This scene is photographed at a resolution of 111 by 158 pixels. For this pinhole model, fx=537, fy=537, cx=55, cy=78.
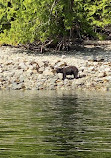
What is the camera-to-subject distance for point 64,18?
106ft

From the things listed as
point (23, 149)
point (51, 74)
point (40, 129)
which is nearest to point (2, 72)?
point (51, 74)

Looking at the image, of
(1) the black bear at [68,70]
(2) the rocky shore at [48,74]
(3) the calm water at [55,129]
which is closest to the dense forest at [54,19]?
(2) the rocky shore at [48,74]

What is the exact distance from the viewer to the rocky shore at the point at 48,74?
24.8 metres

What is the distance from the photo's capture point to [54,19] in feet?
105

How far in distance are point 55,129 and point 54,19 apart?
21736mm

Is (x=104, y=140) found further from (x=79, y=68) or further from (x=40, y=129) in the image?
(x=79, y=68)

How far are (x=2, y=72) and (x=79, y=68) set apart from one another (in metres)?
3.95

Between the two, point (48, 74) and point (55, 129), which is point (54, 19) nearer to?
point (48, 74)

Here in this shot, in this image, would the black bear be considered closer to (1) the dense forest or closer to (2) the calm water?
(1) the dense forest

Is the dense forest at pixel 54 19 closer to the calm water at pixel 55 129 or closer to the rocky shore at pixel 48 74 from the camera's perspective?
the rocky shore at pixel 48 74

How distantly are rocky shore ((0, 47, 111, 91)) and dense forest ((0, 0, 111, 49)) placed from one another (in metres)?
1.58

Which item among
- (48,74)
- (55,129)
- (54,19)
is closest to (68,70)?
(48,74)

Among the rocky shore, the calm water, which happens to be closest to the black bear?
the rocky shore

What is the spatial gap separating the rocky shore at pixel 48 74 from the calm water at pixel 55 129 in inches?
321
